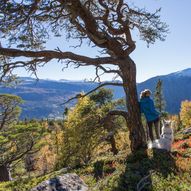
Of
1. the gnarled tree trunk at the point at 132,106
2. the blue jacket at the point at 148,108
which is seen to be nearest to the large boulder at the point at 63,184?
the gnarled tree trunk at the point at 132,106

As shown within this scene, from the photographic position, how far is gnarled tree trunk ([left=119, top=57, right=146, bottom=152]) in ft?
52.4

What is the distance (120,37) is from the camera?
16859mm

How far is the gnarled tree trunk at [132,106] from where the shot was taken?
52.4ft

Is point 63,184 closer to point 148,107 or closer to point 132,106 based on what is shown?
point 132,106

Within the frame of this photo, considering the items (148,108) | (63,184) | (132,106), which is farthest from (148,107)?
(63,184)

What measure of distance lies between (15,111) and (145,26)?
15.4m

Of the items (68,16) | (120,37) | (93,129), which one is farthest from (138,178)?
(68,16)

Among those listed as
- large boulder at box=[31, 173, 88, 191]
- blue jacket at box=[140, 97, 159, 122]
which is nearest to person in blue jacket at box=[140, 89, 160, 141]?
blue jacket at box=[140, 97, 159, 122]

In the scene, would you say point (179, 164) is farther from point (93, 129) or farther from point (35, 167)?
point (35, 167)

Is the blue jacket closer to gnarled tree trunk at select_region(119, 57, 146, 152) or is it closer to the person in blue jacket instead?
the person in blue jacket

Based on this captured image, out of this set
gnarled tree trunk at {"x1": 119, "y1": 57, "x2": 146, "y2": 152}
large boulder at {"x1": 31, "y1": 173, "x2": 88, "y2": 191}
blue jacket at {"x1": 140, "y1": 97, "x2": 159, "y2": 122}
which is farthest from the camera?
gnarled tree trunk at {"x1": 119, "y1": 57, "x2": 146, "y2": 152}

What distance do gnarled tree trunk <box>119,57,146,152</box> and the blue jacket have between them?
0.93 feet

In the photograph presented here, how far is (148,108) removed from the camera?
1580cm

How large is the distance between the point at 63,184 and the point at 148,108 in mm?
6732
